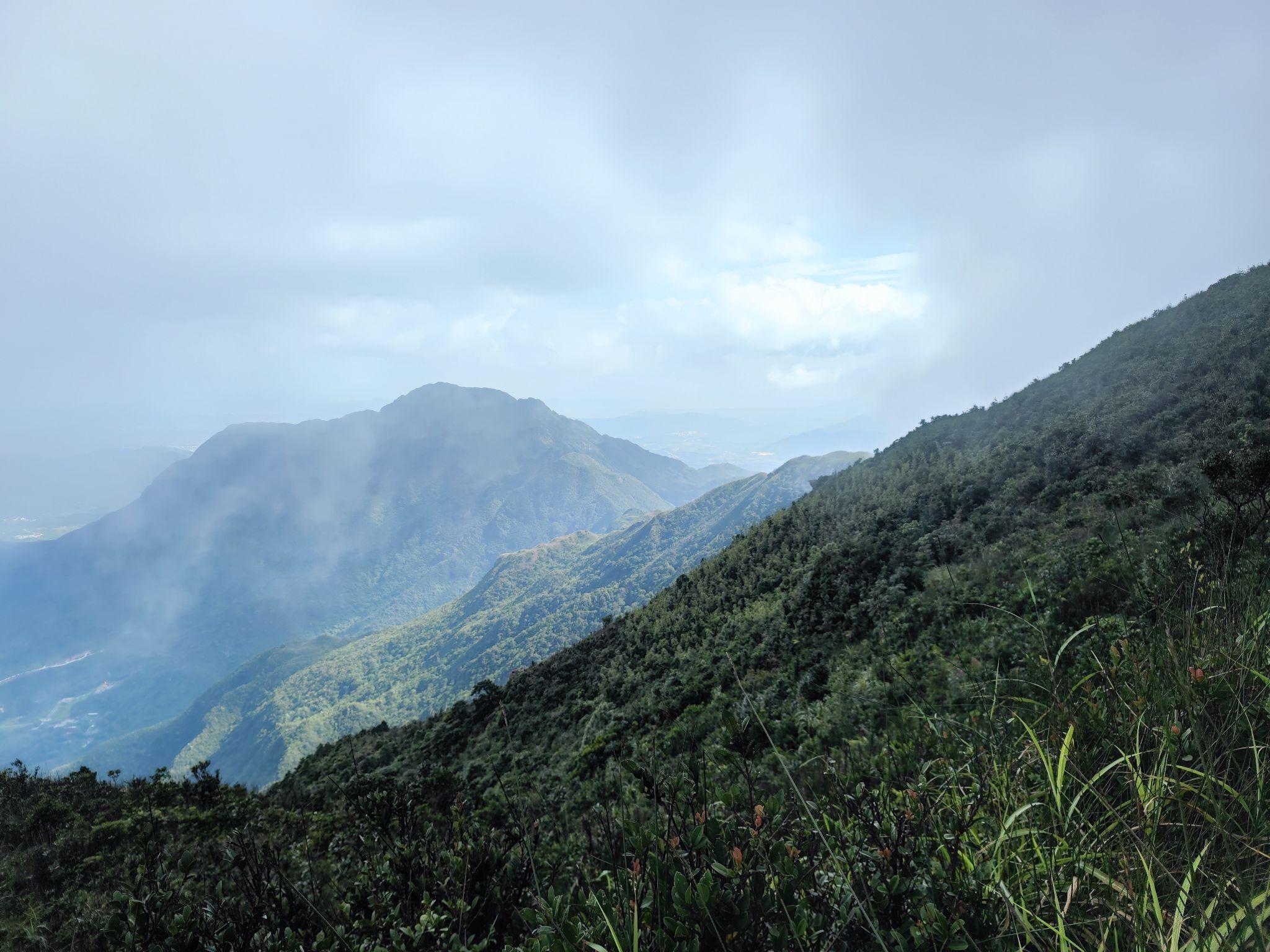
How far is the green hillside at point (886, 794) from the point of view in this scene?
4.77 feet

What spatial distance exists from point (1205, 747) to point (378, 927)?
9.77 feet

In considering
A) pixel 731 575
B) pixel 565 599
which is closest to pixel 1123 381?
pixel 731 575

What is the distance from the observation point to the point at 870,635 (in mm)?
10961

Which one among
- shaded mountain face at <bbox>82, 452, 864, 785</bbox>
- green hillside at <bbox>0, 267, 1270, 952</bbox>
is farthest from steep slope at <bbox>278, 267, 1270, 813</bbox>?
shaded mountain face at <bbox>82, 452, 864, 785</bbox>

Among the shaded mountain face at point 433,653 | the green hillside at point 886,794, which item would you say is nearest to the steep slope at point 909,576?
the green hillside at point 886,794

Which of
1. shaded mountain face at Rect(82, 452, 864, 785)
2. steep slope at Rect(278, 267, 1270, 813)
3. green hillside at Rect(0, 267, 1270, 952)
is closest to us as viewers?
green hillside at Rect(0, 267, 1270, 952)

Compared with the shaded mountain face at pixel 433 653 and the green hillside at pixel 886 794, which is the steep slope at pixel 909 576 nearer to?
the green hillside at pixel 886 794

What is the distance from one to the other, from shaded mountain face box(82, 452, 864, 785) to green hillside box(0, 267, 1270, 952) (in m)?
96.3

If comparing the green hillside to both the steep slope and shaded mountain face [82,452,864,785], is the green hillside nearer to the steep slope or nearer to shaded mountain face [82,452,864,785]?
the steep slope

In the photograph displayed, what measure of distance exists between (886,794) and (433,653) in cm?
16903

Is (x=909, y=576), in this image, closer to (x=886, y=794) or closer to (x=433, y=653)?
(x=886, y=794)

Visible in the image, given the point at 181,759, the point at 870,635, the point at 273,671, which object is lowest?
the point at 181,759

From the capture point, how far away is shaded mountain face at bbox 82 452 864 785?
386 ft

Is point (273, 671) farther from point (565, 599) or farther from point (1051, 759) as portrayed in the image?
point (1051, 759)
